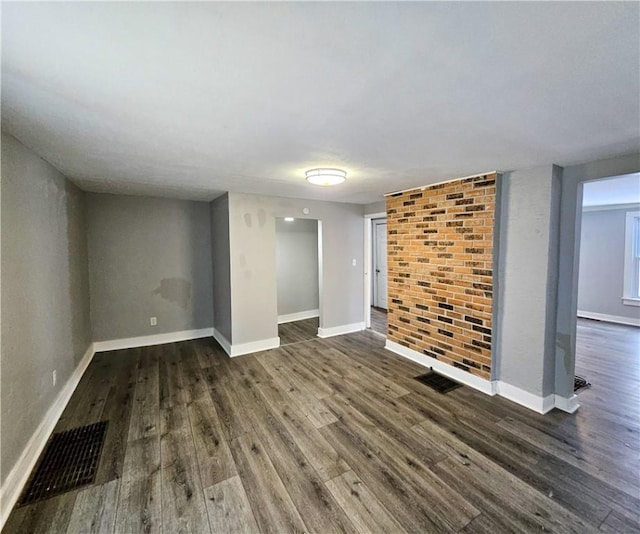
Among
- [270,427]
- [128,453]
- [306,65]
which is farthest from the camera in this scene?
[270,427]

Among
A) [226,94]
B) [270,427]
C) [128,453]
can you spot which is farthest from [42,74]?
[270,427]

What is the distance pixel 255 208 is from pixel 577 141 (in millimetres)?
3438

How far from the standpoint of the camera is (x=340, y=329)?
5059mm

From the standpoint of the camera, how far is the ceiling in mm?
934

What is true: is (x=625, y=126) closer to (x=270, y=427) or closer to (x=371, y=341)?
(x=270, y=427)

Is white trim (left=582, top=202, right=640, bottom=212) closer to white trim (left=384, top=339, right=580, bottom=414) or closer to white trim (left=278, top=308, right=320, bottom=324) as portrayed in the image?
white trim (left=384, top=339, right=580, bottom=414)

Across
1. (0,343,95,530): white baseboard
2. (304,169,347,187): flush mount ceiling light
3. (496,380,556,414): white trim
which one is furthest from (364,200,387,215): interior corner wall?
(0,343,95,530): white baseboard

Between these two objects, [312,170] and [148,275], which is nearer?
[312,170]

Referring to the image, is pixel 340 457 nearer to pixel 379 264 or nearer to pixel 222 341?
pixel 222 341

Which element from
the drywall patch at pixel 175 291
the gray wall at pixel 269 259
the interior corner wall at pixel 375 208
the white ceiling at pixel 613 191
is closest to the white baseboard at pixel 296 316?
the gray wall at pixel 269 259

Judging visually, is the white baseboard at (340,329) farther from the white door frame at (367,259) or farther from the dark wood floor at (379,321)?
the dark wood floor at (379,321)

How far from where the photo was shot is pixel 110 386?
3.22 metres

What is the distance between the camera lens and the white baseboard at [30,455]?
1695mm

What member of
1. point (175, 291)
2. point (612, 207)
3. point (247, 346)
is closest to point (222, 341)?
point (247, 346)
